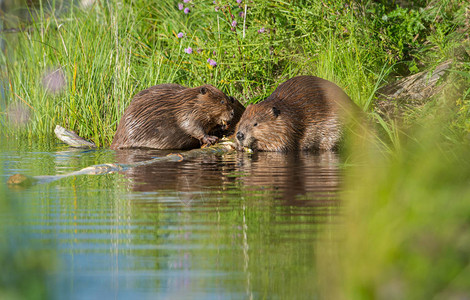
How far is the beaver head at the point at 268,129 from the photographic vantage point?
23.3ft

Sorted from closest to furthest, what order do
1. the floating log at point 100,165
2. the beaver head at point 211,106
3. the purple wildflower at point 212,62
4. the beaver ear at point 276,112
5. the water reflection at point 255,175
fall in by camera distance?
the water reflection at point 255,175
the floating log at point 100,165
the beaver ear at point 276,112
the beaver head at point 211,106
the purple wildflower at point 212,62

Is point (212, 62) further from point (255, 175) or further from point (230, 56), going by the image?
point (255, 175)

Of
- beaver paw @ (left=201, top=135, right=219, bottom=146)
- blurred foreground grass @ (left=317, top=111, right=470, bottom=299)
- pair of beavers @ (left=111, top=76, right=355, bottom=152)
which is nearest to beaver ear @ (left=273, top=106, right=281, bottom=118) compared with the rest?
pair of beavers @ (left=111, top=76, right=355, bottom=152)

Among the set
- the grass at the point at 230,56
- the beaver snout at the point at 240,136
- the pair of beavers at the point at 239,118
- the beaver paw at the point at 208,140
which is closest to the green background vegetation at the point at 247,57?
the grass at the point at 230,56

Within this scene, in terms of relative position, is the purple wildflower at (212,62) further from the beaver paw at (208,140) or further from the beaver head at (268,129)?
the beaver head at (268,129)

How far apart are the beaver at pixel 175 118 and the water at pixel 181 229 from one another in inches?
82.8

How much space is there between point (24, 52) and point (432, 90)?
20.4 ft

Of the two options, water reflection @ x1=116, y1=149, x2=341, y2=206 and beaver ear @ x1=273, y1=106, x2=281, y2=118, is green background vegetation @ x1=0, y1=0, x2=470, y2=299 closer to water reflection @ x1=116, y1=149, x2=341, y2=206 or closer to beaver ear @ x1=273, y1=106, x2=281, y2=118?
A: water reflection @ x1=116, y1=149, x2=341, y2=206

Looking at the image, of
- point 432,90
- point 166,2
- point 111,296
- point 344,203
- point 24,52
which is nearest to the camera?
point 111,296

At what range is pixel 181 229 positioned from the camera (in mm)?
2955

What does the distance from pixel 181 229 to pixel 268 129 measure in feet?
14.0

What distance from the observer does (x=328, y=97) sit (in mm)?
7328

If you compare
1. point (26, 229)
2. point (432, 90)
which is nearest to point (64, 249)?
point (26, 229)

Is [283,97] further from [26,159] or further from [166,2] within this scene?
[166,2]
